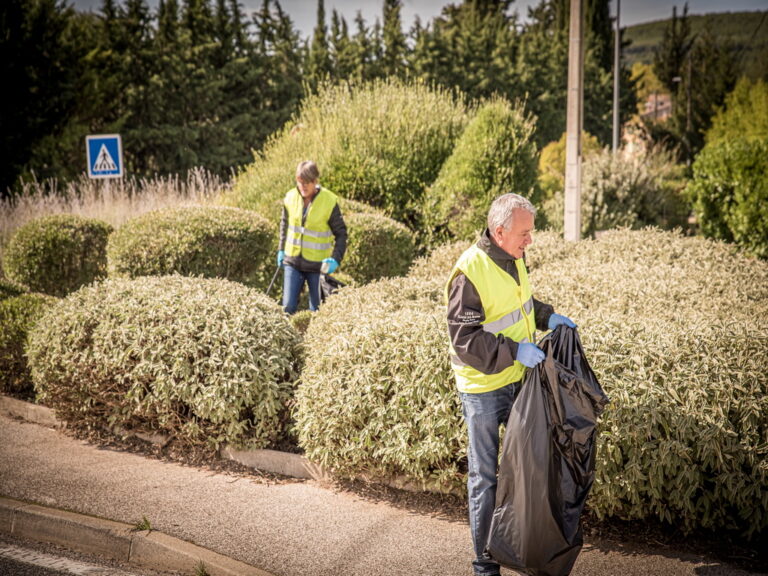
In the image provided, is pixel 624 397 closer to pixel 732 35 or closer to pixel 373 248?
pixel 373 248

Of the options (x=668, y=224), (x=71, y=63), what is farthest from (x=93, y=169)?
(x=71, y=63)

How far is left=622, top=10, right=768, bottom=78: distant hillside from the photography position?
132 ft

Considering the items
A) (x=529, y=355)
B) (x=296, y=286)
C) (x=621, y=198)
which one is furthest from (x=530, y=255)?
(x=621, y=198)

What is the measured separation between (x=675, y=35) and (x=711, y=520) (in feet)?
160

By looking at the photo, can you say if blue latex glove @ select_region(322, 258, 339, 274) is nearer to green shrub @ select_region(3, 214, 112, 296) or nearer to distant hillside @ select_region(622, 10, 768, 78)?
green shrub @ select_region(3, 214, 112, 296)

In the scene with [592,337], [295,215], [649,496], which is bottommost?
[649,496]

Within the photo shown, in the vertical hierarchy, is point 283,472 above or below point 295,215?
below

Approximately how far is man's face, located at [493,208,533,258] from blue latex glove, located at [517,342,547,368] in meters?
0.46

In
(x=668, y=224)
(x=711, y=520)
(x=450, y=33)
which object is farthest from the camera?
(x=450, y=33)

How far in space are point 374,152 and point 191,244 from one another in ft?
17.0

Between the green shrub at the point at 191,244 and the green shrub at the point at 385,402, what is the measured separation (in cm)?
374

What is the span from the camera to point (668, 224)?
1689cm

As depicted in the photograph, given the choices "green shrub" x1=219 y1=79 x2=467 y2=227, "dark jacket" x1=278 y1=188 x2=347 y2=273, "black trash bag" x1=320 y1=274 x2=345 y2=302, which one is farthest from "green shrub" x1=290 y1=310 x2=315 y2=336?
"green shrub" x1=219 y1=79 x2=467 y2=227

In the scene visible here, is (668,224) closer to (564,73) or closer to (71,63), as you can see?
(71,63)
